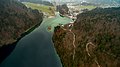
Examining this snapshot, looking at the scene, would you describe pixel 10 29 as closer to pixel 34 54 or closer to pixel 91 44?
pixel 34 54

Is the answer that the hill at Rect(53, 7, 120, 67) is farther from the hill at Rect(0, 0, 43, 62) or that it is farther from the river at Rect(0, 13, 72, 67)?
the hill at Rect(0, 0, 43, 62)

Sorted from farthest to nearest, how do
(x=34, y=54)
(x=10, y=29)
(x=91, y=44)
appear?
Result: (x=10, y=29), (x=91, y=44), (x=34, y=54)

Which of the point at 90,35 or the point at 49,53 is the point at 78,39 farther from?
the point at 49,53

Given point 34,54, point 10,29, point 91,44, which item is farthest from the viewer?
point 10,29

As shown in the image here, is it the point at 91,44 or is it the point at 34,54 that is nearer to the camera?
the point at 34,54

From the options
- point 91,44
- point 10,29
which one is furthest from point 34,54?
point 10,29

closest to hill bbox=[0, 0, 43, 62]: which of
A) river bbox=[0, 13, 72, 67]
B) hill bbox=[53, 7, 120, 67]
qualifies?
river bbox=[0, 13, 72, 67]

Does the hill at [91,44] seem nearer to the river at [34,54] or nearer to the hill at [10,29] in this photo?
the river at [34,54]

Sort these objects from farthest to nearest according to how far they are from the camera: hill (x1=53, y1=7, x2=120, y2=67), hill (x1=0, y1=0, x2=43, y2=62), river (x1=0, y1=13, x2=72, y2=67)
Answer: hill (x1=0, y1=0, x2=43, y2=62) < hill (x1=53, y1=7, x2=120, y2=67) < river (x1=0, y1=13, x2=72, y2=67)

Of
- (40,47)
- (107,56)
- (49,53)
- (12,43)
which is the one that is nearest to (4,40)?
(12,43)
